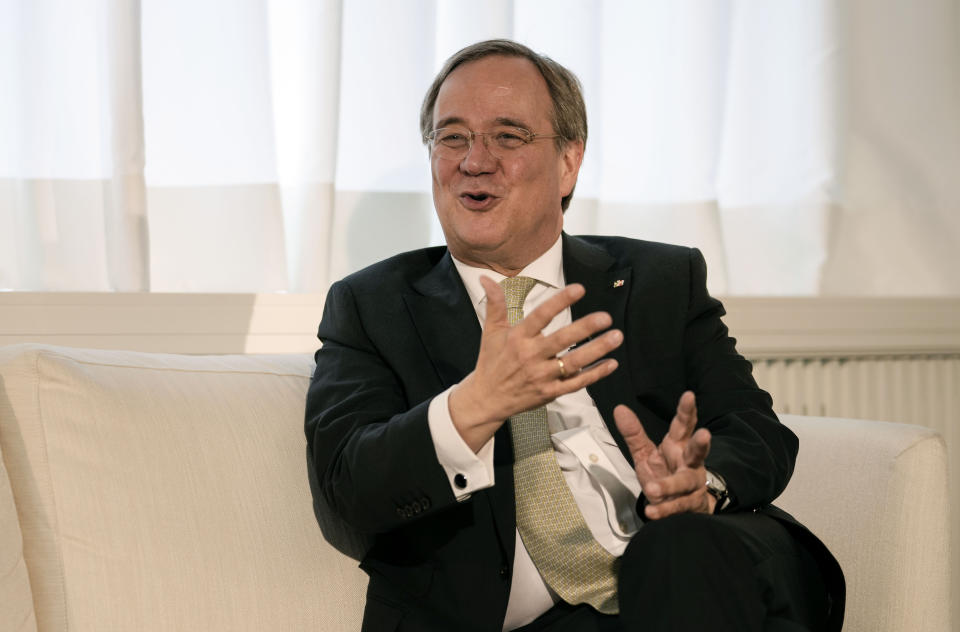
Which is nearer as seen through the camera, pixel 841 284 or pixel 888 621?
pixel 888 621

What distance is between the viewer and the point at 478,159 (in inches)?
70.6

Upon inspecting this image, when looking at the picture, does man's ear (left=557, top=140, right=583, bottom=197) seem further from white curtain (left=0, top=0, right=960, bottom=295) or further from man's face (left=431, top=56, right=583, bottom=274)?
white curtain (left=0, top=0, right=960, bottom=295)

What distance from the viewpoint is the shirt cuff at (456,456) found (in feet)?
4.51

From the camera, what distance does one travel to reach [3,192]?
1.98 m

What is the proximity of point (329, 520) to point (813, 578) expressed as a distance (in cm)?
77

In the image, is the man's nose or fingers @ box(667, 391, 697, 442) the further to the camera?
the man's nose

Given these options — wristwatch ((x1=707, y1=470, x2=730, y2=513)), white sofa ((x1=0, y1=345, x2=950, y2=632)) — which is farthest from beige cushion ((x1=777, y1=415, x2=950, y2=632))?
wristwatch ((x1=707, y1=470, x2=730, y2=513))

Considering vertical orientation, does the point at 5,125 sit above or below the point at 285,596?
above

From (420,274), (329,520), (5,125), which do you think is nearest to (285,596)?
(329,520)

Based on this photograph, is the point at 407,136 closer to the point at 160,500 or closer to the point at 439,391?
the point at 439,391

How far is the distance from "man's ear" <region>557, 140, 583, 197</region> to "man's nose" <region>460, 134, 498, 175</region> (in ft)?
0.59

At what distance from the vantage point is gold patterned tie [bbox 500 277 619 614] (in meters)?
1.52

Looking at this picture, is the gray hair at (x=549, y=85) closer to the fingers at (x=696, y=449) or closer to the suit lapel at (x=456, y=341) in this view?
the suit lapel at (x=456, y=341)

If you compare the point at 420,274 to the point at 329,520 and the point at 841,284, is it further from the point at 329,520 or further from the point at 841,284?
the point at 841,284
